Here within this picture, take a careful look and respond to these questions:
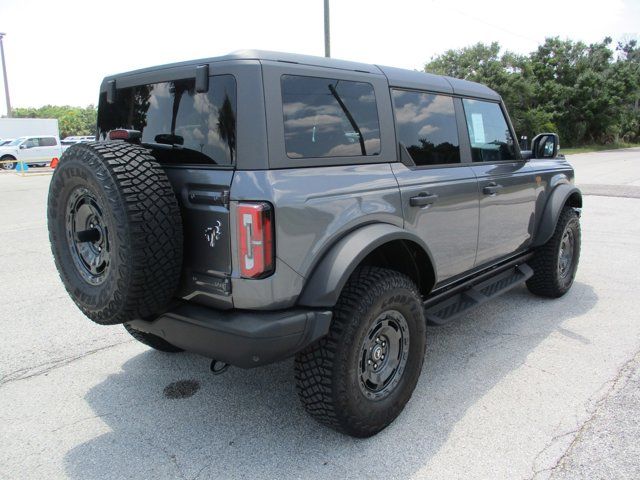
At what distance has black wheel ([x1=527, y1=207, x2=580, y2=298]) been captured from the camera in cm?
469

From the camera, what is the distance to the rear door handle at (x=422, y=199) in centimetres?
298

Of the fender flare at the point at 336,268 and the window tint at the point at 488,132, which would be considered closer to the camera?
the fender flare at the point at 336,268

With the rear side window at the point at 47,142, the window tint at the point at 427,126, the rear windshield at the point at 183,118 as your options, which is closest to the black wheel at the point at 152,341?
the rear windshield at the point at 183,118

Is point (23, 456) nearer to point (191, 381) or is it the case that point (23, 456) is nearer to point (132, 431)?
point (132, 431)

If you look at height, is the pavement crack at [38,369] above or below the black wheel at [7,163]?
below

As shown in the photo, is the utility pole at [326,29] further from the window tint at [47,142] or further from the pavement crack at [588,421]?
the window tint at [47,142]

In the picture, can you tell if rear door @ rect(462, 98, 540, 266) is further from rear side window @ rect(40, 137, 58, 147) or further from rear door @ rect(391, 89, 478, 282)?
rear side window @ rect(40, 137, 58, 147)

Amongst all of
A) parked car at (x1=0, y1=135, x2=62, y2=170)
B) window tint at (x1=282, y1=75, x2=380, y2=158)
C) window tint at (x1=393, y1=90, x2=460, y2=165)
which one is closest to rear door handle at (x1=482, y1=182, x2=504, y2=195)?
window tint at (x1=393, y1=90, x2=460, y2=165)

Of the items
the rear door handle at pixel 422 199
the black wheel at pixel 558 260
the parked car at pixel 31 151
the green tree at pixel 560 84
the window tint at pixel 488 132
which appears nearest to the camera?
the rear door handle at pixel 422 199

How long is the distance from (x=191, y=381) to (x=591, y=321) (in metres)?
3.33

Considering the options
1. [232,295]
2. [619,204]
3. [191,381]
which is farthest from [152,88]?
[619,204]

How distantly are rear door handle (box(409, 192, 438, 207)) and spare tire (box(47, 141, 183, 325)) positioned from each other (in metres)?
1.35

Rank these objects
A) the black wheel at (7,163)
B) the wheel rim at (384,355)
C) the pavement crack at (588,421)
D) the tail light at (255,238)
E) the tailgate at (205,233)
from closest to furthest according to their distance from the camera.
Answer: the tail light at (255,238)
the tailgate at (205,233)
the pavement crack at (588,421)
the wheel rim at (384,355)
the black wheel at (7,163)

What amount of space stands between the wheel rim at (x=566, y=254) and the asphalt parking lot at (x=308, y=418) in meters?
0.45
